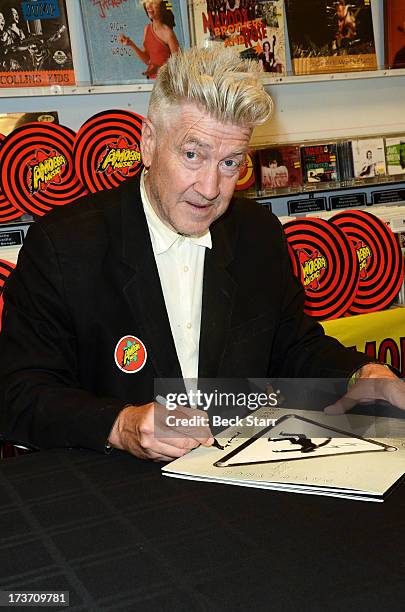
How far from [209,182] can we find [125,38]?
53.3 inches

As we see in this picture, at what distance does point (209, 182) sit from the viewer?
141 centimetres

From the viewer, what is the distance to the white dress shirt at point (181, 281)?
61.5 inches

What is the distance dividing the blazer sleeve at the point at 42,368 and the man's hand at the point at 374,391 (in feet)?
1.21

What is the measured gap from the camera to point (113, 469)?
1.13 metres

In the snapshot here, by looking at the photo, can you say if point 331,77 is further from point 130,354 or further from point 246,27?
point 130,354

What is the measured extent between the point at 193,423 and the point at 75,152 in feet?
4.68

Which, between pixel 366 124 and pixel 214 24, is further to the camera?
pixel 366 124

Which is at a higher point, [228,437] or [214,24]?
[214,24]

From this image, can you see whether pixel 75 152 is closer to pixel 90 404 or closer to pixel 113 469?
pixel 90 404

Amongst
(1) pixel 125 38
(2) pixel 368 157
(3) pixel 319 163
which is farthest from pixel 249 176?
(1) pixel 125 38

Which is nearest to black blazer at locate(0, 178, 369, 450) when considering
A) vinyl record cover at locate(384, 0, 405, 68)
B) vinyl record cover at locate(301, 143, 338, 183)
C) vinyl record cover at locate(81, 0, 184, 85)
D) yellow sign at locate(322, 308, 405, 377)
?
yellow sign at locate(322, 308, 405, 377)

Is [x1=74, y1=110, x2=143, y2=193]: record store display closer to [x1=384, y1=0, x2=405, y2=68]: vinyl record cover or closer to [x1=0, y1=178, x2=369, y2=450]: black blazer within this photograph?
[x1=0, y1=178, x2=369, y2=450]: black blazer

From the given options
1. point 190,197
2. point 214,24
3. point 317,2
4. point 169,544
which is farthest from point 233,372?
point 317,2

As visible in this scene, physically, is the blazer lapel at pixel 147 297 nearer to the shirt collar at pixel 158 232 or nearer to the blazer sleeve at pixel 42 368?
the shirt collar at pixel 158 232
